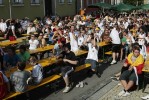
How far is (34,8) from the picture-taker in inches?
1175

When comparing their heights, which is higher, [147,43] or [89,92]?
[147,43]

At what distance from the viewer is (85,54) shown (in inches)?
504

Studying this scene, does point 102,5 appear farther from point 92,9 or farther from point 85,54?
point 85,54

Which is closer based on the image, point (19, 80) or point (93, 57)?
point (19, 80)

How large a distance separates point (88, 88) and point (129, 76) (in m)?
1.37

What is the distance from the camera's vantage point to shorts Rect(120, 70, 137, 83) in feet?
29.7

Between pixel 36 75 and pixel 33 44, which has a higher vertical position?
pixel 33 44

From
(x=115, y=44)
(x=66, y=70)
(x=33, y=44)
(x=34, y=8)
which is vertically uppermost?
(x=34, y=8)

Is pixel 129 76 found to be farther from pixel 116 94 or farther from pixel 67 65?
pixel 67 65

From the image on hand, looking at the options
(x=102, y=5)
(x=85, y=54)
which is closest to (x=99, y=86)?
(x=85, y=54)

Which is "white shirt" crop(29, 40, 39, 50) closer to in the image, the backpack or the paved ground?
the paved ground

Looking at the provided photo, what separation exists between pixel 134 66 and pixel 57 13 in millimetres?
25807

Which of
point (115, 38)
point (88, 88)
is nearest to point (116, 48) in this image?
point (115, 38)

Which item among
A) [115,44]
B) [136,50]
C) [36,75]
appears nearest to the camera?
[36,75]
